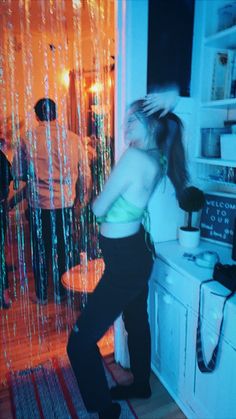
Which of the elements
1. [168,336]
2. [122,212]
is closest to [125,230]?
[122,212]

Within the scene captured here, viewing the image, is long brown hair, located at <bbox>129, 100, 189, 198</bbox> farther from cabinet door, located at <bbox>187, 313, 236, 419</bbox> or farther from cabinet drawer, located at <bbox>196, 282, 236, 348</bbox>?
cabinet door, located at <bbox>187, 313, 236, 419</bbox>

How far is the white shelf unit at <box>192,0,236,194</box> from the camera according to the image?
139 centimetres

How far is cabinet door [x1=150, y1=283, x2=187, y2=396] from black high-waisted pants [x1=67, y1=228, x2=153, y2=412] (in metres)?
0.23

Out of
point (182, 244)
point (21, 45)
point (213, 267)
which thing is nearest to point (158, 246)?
point (182, 244)

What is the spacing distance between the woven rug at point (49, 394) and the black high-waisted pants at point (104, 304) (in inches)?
8.2

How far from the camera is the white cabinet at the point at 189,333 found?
1099 millimetres

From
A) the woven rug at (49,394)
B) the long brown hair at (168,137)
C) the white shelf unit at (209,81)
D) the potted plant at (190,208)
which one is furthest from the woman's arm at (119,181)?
the woven rug at (49,394)

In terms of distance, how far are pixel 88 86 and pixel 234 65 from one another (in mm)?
1935

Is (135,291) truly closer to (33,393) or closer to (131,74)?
(33,393)

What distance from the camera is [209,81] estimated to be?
4.82 feet

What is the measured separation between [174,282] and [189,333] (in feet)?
0.68

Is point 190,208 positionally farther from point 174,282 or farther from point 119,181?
point 119,181

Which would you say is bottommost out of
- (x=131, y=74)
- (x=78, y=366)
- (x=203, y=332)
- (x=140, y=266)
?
(x=78, y=366)

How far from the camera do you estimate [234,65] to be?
1.42 meters
